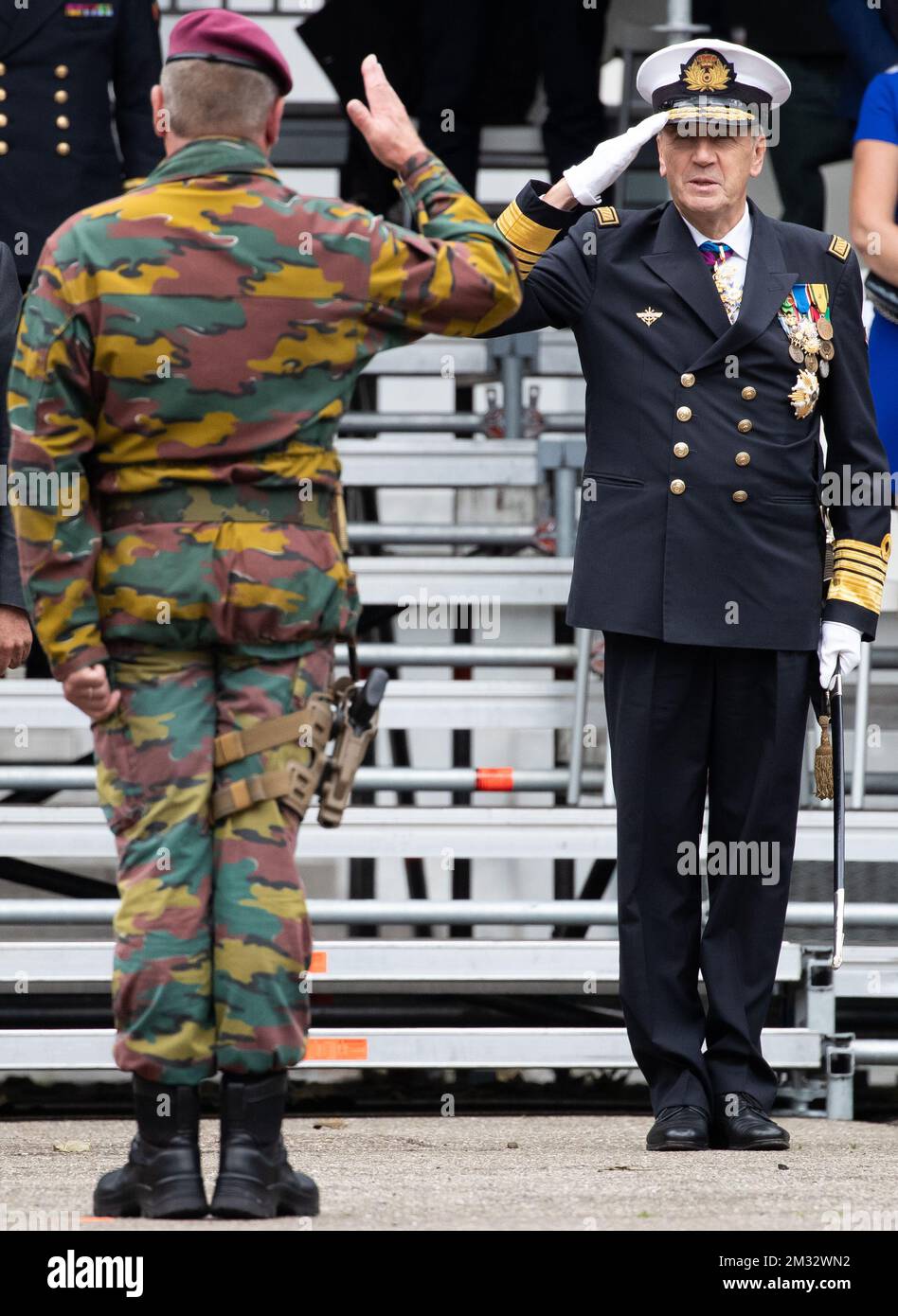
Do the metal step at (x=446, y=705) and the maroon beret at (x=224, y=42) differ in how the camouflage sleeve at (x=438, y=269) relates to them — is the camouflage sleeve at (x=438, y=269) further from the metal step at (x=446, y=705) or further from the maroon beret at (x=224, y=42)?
the metal step at (x=446, y=705)

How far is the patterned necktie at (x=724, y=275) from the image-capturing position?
3.60 meters

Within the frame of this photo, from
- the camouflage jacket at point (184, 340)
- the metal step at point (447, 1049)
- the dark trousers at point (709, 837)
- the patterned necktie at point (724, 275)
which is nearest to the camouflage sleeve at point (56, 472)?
the camouflage jacket at point (184, 340)

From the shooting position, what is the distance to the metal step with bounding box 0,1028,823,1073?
413cm

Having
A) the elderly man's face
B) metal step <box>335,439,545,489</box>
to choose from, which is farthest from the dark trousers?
metal step <box>335,439,545,489</box>

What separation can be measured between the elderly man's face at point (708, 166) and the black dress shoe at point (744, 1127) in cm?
148

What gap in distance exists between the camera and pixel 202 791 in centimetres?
272

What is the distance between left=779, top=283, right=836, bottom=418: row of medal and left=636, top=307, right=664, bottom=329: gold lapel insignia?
0.67 feet

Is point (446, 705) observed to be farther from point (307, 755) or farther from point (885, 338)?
point (307, 755)

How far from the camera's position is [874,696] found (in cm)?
551

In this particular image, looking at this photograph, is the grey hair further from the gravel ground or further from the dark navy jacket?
the gravel ground

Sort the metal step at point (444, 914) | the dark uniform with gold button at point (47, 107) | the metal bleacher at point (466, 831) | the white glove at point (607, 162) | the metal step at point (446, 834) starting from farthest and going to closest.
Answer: the dark uniform with gold button at point (47, 107) < the metal step at point (446, 834) < the metal step at point (444, 914) < the metal bleacher at point (466, 831) < the white glove at point (607, 162)

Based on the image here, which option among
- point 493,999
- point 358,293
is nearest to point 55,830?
point 493,999

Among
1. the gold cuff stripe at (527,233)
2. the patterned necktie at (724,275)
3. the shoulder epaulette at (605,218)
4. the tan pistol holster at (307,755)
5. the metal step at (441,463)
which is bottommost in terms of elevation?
the tan pistol holster at (307,755)
